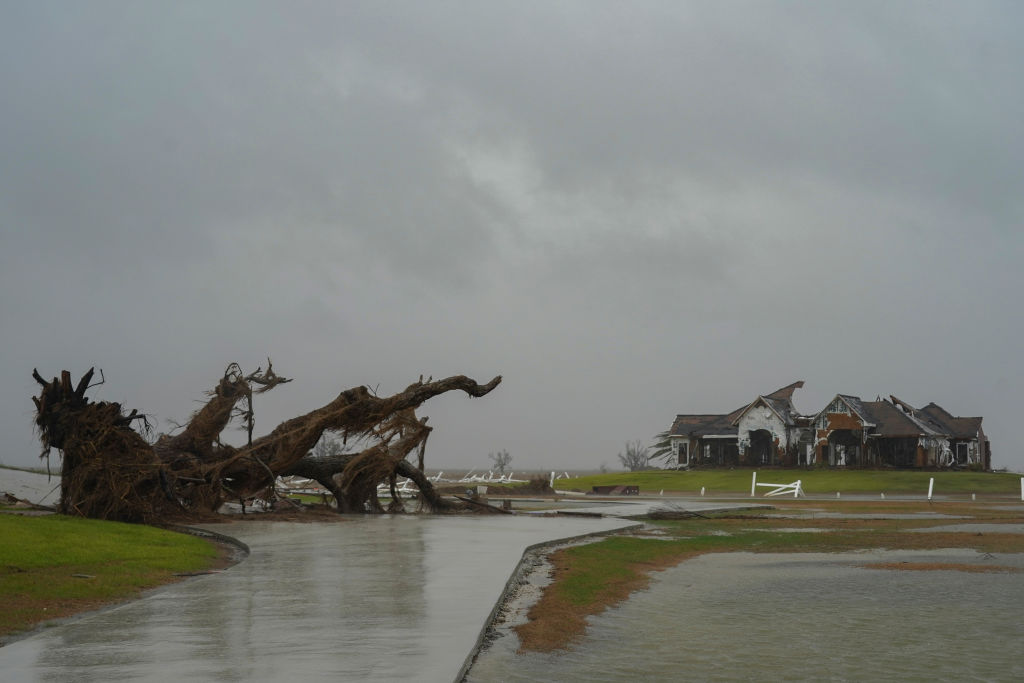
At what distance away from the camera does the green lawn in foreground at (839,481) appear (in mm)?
57169

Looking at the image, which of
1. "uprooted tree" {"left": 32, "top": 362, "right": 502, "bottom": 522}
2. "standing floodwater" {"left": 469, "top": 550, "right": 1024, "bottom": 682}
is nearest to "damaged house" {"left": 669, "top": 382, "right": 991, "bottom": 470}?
"uprooted tree" {"left": 32, "top": 362, "right": 502, "bottom": 522}

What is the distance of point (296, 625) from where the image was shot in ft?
26.0

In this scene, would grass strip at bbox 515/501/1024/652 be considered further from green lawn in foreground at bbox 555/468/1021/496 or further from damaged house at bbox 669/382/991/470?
damaged house at bbox 669/382/991/470

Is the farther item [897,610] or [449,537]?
[449,537]

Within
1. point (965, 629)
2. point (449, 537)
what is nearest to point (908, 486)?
point (449, 537)

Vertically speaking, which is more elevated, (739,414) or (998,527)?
(739,414)

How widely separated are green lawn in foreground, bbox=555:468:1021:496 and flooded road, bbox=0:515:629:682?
4719 centimetres

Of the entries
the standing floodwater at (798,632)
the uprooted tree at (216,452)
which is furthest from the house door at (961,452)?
the standing floodwater at (798,632)

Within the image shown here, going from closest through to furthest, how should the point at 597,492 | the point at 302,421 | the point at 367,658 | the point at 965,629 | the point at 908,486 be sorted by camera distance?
the point at 367,658 < the point at 965,629 < the point at 302,421 < the point at 597,492 < the point at 908,486

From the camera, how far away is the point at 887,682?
721 centimetres

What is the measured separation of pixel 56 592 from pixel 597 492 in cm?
4572

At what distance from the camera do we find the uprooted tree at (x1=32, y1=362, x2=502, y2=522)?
19906 mm

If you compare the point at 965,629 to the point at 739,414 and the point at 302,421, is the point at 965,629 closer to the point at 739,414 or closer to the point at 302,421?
the point at 302,421

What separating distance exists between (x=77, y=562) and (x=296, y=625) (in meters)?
7.06
